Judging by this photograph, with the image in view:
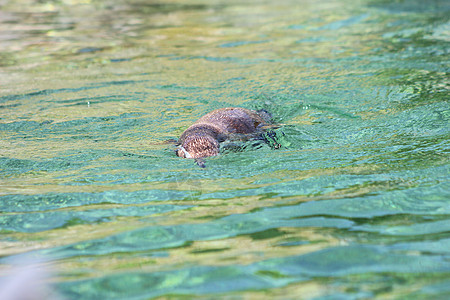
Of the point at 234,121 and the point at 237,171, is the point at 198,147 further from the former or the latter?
the point at 234,121

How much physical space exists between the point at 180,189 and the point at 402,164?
2.26 m

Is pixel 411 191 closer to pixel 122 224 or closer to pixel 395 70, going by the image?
pixel 122 224

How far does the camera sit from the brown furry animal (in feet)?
19.3

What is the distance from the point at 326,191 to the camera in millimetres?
4461

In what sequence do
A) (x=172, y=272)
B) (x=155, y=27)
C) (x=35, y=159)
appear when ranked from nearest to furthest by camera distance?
(x=172, y=272) → (x=35, y=159) → (x=155, y=27)

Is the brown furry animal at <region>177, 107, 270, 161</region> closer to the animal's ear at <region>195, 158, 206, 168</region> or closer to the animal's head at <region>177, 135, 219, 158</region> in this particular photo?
the animal's head at <region>177, 135, 219, 158</region>

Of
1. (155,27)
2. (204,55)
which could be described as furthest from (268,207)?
(155,27)

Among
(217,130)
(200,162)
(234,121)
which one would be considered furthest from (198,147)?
(234,121)

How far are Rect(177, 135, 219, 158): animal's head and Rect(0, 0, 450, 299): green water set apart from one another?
0.19m

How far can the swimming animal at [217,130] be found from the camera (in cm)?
588

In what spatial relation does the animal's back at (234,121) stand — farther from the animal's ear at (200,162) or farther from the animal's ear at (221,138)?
the animal's ear at (200,162)

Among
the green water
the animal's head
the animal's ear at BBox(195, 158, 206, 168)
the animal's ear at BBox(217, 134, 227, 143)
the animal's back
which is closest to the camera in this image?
the green water

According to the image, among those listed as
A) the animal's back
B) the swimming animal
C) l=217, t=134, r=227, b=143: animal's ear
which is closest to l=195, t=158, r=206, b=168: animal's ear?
the swimming animal

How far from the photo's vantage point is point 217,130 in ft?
21.3
